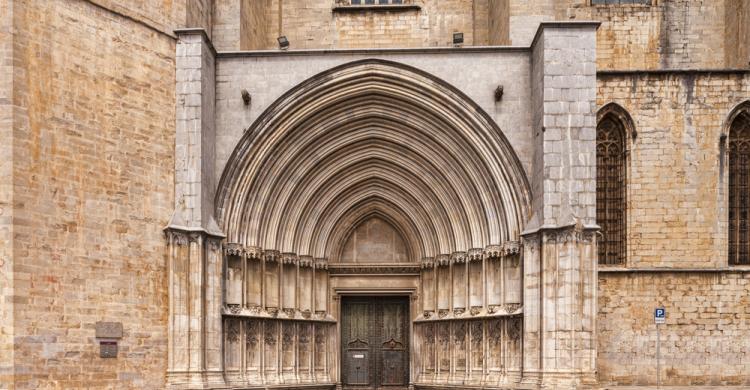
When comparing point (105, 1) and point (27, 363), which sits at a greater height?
point (105, 1)

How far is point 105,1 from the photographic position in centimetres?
1073

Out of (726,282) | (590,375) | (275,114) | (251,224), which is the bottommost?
(590,375)

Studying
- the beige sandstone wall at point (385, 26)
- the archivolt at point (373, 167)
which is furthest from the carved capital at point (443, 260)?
the beige sandstone wall at point (385, 26)

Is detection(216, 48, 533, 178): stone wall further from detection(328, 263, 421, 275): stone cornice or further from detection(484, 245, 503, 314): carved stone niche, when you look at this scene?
detection(328, 263, 421, 275): stone cornice

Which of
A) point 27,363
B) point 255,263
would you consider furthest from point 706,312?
point 27,363

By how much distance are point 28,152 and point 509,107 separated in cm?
717

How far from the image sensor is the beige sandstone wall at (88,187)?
9.48m

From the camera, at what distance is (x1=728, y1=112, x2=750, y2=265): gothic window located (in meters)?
14.0

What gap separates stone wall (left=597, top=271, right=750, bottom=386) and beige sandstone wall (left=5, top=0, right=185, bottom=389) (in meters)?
7.99

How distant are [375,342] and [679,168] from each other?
6.56 metres

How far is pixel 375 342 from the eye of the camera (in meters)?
13.8

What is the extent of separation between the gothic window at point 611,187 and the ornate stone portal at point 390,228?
2963 millimetres

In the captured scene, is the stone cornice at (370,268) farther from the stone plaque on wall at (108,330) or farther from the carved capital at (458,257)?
the stone plaque on wall at (108,330)

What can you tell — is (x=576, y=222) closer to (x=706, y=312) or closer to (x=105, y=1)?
(x=706, y=312)
